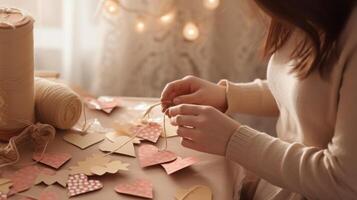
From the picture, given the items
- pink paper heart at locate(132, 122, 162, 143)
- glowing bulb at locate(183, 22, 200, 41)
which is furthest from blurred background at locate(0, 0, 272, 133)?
pink paper heart at locate(132, 122, 162, 143)

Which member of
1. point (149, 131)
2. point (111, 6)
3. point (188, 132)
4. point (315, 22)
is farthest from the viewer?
point (111, 6)

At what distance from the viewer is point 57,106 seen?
86cm

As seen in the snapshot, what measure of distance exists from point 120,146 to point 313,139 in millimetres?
299

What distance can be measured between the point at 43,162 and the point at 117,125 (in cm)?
16

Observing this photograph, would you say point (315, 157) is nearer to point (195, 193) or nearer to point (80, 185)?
point (195, 193)

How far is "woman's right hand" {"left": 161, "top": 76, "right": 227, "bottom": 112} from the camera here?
0.90 metres

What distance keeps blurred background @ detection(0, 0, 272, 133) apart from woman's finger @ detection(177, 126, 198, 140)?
0.50 m

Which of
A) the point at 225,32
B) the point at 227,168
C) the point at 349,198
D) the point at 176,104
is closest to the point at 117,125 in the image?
the point at 176,104

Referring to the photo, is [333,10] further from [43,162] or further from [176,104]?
[43,162]

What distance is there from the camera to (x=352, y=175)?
68cm

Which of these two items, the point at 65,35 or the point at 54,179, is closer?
the point at 54,179

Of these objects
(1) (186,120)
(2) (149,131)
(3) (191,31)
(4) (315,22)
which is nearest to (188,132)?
(1) (186,120)

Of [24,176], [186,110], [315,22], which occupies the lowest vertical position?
[24,176]

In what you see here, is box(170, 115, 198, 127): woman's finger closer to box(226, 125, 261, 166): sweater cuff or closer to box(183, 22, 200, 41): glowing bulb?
box(226, 125, 261, 166): sweater cuff
